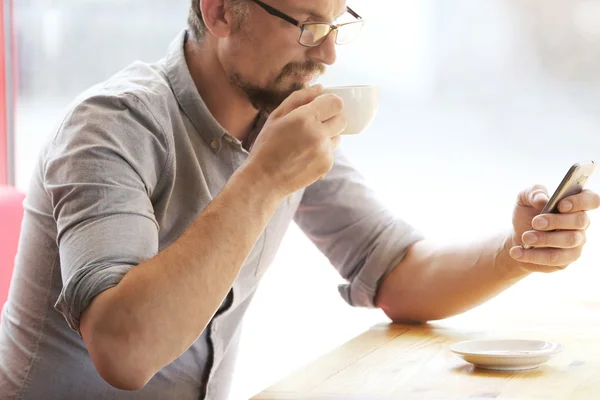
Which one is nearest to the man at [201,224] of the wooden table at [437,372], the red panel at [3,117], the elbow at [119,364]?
the elbow at [119,364]

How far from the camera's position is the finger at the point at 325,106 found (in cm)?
125

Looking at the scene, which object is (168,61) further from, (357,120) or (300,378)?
(300,378)

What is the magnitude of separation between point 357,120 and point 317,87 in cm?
9

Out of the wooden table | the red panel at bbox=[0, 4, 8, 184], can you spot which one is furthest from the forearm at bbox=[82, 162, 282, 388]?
the red panel at bbox=[0, 4, 8, 184]

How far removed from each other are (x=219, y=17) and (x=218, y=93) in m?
0.13

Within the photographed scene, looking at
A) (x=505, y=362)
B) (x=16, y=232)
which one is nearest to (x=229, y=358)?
(x=16, y=232)

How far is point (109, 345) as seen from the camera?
1.10m

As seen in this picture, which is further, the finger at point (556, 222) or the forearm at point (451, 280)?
the forearm at point (451, 280)

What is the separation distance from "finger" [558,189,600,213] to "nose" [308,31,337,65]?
17.2 inches

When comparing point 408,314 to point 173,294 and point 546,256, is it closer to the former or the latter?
point 546,256

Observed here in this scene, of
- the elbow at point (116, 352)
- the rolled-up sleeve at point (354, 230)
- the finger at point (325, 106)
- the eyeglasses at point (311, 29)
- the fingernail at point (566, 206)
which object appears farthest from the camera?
the rolled-up sleeve at point (354, 230)

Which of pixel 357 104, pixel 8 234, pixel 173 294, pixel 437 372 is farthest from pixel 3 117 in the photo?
pixel 437 372

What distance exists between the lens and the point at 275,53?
151 cm

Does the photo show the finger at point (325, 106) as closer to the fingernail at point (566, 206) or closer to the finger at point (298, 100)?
the finger at point (298, 100)
